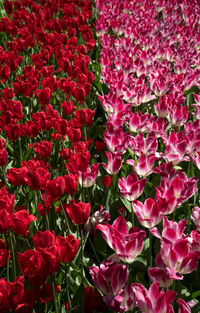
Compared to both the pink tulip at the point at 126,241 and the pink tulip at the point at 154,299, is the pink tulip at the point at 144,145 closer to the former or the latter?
the pink tulip at the point at 126,241

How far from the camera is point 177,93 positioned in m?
2.48

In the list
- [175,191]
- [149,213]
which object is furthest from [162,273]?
[175,191]

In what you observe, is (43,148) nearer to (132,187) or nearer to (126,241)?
(132,187)

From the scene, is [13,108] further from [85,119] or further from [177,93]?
[177,93]

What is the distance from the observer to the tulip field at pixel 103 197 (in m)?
1.05

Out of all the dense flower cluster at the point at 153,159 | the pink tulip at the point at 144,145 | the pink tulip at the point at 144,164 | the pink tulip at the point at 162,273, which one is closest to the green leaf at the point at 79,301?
the dense flower cluster at the point at 153,159

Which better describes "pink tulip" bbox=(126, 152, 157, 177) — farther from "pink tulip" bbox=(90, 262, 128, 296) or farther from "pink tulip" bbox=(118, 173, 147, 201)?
"pink tulip" bbox=(90, 262, 128, 296)

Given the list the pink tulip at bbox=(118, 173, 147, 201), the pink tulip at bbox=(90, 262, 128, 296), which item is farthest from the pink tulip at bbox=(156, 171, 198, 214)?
the pink tulip at bbox=(90, 262, 128, 296)

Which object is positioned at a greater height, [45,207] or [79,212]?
[79,212]

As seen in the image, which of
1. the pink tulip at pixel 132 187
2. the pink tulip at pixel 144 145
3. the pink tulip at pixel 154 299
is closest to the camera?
the pink tulip at pixel 154 299

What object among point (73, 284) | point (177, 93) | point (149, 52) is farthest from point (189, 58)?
point (73, 284)

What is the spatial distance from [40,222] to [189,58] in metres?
2.22

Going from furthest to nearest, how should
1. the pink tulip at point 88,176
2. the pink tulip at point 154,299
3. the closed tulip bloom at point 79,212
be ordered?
the pink tulip at point 88,176, the closed tulip bloom at point 79,212, the pink tulip at point 154,299

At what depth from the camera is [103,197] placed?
199 centimetres
